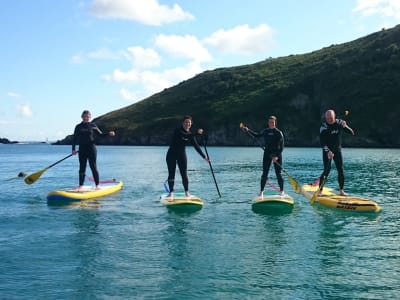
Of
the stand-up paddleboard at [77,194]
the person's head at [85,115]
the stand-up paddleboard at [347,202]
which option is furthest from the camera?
the person's head at [85,115]

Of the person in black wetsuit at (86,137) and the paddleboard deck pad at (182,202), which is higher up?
the person in black wetsuit at (86,137)

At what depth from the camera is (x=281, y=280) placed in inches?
329

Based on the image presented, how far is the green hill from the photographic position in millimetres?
107625

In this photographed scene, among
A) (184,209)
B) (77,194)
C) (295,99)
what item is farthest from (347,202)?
(295,99)

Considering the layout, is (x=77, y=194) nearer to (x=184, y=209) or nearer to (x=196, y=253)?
(x=184, y=209)

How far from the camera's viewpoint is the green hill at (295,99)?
353 ft

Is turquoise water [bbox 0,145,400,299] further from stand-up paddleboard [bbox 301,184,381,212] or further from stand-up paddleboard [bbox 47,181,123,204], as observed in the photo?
stand-up paddleboard [bbox 47,181,123,204]

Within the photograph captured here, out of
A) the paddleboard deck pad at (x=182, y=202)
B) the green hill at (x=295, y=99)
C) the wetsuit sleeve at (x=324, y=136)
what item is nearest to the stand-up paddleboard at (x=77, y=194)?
the paddleboard deck pad at (x=182, y=202)

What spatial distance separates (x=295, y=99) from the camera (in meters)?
130

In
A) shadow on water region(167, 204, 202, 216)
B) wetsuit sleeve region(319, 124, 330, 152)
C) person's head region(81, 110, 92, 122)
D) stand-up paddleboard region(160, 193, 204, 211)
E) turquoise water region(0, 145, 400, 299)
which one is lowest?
turquoise water region(0, 145, 400, 299)

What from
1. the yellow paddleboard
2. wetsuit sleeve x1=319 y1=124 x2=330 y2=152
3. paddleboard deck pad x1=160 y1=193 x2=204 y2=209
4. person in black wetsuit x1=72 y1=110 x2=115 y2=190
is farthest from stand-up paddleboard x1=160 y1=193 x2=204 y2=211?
wetsuit sleeve x1=319 y1=124 x2=330 y2=152

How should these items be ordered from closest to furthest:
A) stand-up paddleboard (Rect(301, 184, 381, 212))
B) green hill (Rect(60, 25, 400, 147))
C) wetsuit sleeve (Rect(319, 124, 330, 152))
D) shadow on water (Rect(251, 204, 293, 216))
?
stand-up paddleboard (Rect(301, 184, 381, 212)) < shadow on water (Rect(251, 204, 293, 216)) < wetsuit sleeve (Rect(319, 124, 330, 152)) < green hill (Rect(60, 25, 400, 147))

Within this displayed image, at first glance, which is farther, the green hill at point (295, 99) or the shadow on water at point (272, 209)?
the green hill at point (295, 99)

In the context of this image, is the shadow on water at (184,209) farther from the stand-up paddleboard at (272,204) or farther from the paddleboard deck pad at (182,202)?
the stand-up paddleboard at (272,204)
